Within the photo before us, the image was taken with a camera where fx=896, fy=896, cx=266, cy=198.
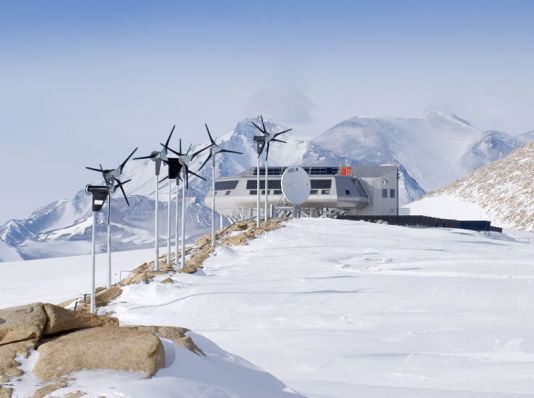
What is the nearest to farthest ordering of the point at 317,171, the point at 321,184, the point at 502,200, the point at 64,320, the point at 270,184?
the point at 64,320
the point at 321,184
the point at 270,184
the point at 317,171
the point at 502,200

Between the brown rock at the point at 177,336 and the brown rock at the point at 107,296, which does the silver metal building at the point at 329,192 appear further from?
the brown rock at the point at 177,336

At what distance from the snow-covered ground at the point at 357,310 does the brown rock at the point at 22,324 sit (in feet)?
8.54

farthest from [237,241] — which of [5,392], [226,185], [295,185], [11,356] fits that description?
[5,392]

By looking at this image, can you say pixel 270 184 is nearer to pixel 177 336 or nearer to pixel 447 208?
pixel 177 336

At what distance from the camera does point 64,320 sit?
20281 mm

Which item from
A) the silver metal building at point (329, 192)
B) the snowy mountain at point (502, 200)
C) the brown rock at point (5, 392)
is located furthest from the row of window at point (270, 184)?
the snowy mountain at point (502, 200)

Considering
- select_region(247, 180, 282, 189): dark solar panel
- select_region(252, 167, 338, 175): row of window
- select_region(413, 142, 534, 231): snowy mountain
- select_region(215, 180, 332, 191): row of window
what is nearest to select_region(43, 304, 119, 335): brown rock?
select_region(247, 180, 282, 189): dark solar panel

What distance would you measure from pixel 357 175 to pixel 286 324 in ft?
204

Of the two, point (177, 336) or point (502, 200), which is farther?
Result: point (502, 200)

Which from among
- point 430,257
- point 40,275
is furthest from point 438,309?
point 40,275

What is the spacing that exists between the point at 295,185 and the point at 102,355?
6870 cm

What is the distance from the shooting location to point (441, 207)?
181875mm

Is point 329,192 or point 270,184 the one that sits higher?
point 270,184

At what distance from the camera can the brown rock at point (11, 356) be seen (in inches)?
705
